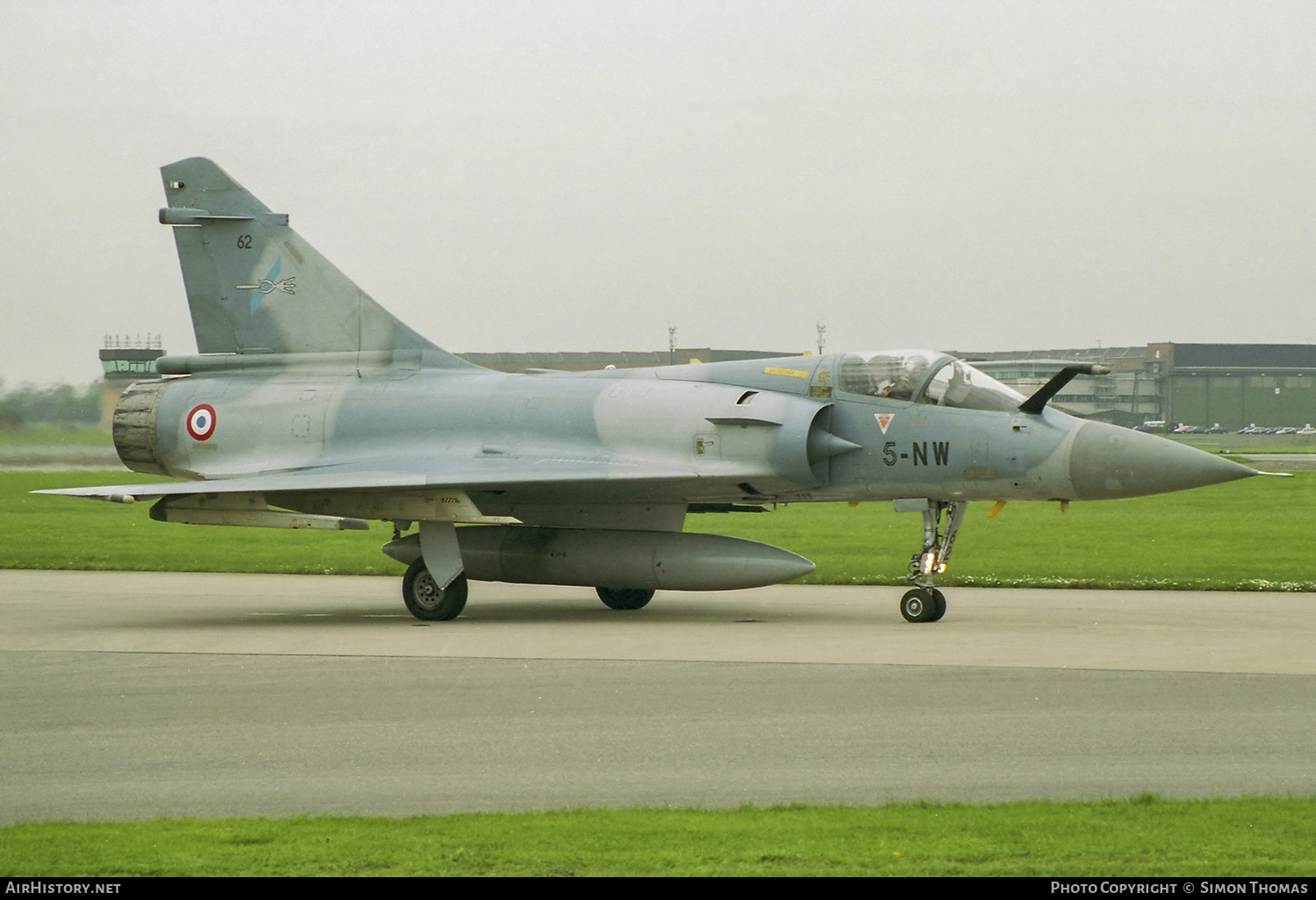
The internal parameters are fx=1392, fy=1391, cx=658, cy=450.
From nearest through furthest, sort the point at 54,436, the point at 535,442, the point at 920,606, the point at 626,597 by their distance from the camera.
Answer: the point at 920,606 → the point at 535,442 → the point at 626,597 → the point at 54,436

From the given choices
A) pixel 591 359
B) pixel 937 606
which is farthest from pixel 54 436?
pixel 591 359

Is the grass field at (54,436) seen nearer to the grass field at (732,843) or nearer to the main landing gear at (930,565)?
the main landing gear at (930,565)

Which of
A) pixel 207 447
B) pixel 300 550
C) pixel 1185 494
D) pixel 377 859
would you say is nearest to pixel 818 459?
pixel 207 447

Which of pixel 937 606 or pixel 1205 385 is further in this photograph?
pixel 1205 385

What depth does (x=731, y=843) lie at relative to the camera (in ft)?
17.9

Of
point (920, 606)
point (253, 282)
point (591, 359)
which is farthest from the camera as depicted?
point (591, 359)

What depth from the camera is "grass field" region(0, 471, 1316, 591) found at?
18.7 meters

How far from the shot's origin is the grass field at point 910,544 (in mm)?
18688

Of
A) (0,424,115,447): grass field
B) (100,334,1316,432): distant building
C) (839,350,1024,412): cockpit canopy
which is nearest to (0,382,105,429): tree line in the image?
(0,424,115,447): grass field

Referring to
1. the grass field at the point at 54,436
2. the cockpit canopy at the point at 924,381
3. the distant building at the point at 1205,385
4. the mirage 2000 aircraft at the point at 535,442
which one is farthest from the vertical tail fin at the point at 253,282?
the distant building at the point at 1205,385

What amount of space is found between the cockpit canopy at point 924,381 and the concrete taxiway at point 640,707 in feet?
7.12

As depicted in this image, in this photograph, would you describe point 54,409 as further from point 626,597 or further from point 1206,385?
point 1206,385

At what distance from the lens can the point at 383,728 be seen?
8234 mm

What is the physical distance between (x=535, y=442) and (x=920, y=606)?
4353 mm
